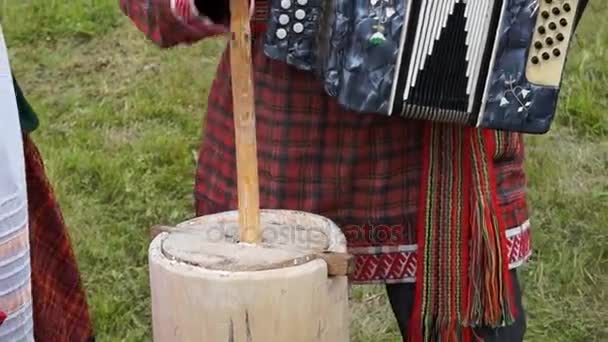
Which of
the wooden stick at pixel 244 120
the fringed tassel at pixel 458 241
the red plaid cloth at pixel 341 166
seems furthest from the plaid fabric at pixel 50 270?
the fringed tassel at pixel 458 241

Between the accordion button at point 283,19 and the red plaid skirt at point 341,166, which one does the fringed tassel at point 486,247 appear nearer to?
the red plaid skirt at point 341,166

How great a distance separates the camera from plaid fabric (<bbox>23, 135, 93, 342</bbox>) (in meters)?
1.92

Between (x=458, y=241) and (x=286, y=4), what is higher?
(x=286, y=4)

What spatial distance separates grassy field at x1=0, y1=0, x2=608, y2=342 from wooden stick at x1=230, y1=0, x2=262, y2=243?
48.3 inches

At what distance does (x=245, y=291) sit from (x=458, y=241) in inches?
20.2

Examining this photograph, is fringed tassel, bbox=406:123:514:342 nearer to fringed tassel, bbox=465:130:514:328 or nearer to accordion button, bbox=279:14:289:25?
fringed tassel, bbox=465:130:514:328

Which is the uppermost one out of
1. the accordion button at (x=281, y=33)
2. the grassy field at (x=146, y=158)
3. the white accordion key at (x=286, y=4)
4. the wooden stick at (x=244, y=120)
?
the white accordion key at (x=286, y=4)

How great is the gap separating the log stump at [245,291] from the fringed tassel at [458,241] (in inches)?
12.3

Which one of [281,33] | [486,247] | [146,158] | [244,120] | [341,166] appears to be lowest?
[146,158]

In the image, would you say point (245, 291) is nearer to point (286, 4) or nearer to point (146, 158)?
point (286, 4)

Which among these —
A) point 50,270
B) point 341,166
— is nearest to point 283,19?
point 341,166

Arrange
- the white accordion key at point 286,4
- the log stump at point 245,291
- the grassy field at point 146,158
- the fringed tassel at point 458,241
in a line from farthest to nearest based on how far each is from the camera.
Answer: the grassy field at point 146,158
the fringed tassel at point 458,241
the white accordion key at point 286,4
the log stump at point 245,291

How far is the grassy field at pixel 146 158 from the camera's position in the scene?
2.94 m

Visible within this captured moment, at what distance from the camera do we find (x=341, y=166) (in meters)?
1.93
